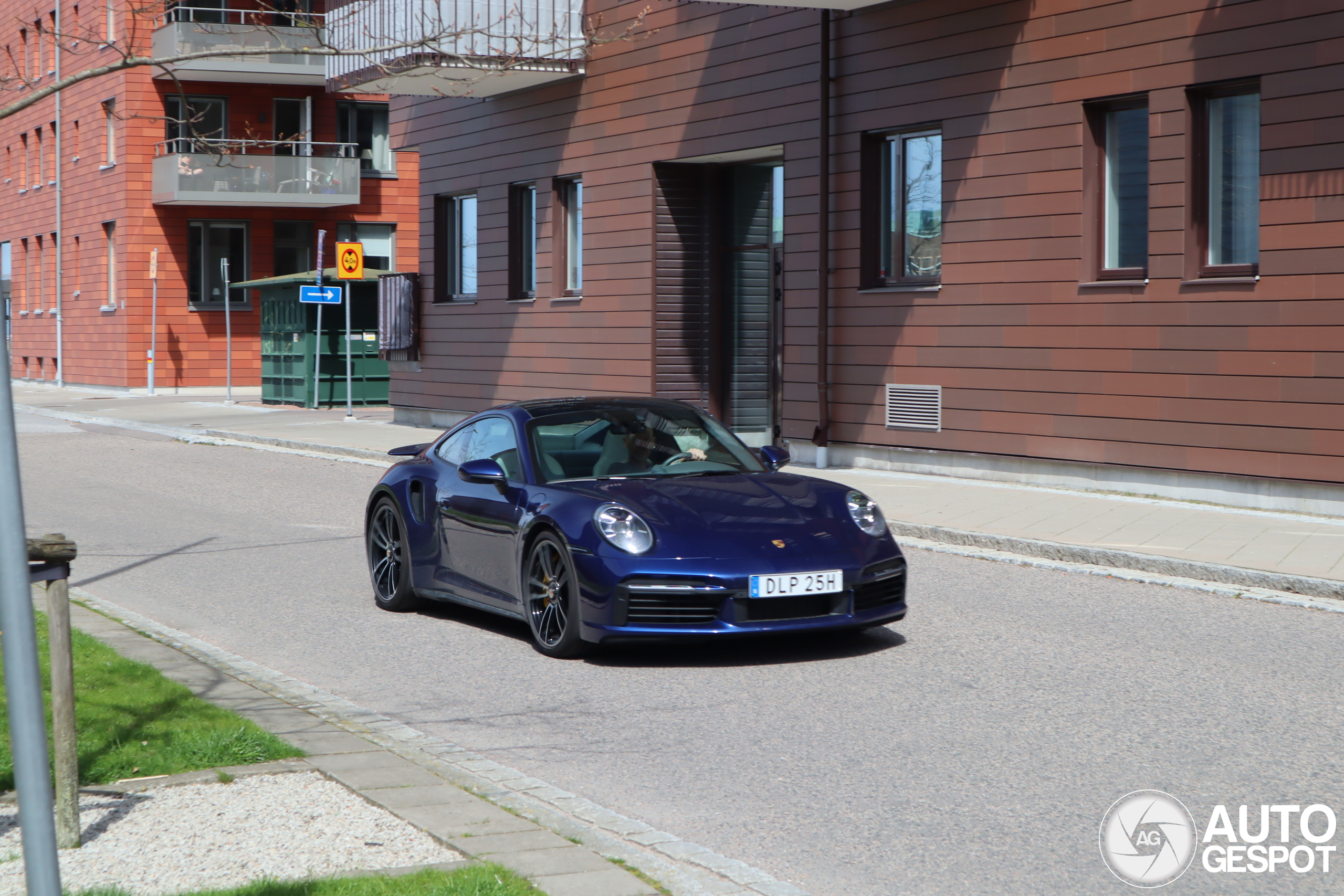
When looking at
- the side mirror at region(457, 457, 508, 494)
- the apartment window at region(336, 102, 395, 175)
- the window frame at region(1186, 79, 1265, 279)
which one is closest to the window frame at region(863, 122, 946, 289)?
the window frame at region(1186, 79, 1265, 279)

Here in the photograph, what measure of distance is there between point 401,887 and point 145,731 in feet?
7.47

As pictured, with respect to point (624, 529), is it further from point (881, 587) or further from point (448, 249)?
point (448, 249)

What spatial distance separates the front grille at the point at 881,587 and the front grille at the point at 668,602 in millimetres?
734

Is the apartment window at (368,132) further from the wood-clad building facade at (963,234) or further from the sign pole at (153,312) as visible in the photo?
the wood-clad building facade at (963,234)

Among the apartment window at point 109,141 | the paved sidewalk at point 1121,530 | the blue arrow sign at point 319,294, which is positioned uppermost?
the apartment window at point 109,141

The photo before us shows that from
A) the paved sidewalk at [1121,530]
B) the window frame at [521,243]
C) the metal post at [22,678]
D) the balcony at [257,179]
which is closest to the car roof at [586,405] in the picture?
the paved sidewalk at [1121,530]

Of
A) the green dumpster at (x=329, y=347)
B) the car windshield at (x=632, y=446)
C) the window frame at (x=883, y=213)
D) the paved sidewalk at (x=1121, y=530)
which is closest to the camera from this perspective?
the car windshield at (x=632, y=446)

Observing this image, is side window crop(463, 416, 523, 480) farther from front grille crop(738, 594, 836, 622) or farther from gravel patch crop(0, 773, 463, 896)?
gravel patch crop(0, 773, 463, 896)

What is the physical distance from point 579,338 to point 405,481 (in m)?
12.6

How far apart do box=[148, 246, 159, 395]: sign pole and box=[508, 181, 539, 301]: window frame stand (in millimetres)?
15505

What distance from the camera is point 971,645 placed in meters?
8.17

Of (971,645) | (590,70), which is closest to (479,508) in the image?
(971,645)

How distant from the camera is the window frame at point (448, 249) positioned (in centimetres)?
2573

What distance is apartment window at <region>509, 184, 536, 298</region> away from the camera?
23734 millimetres
